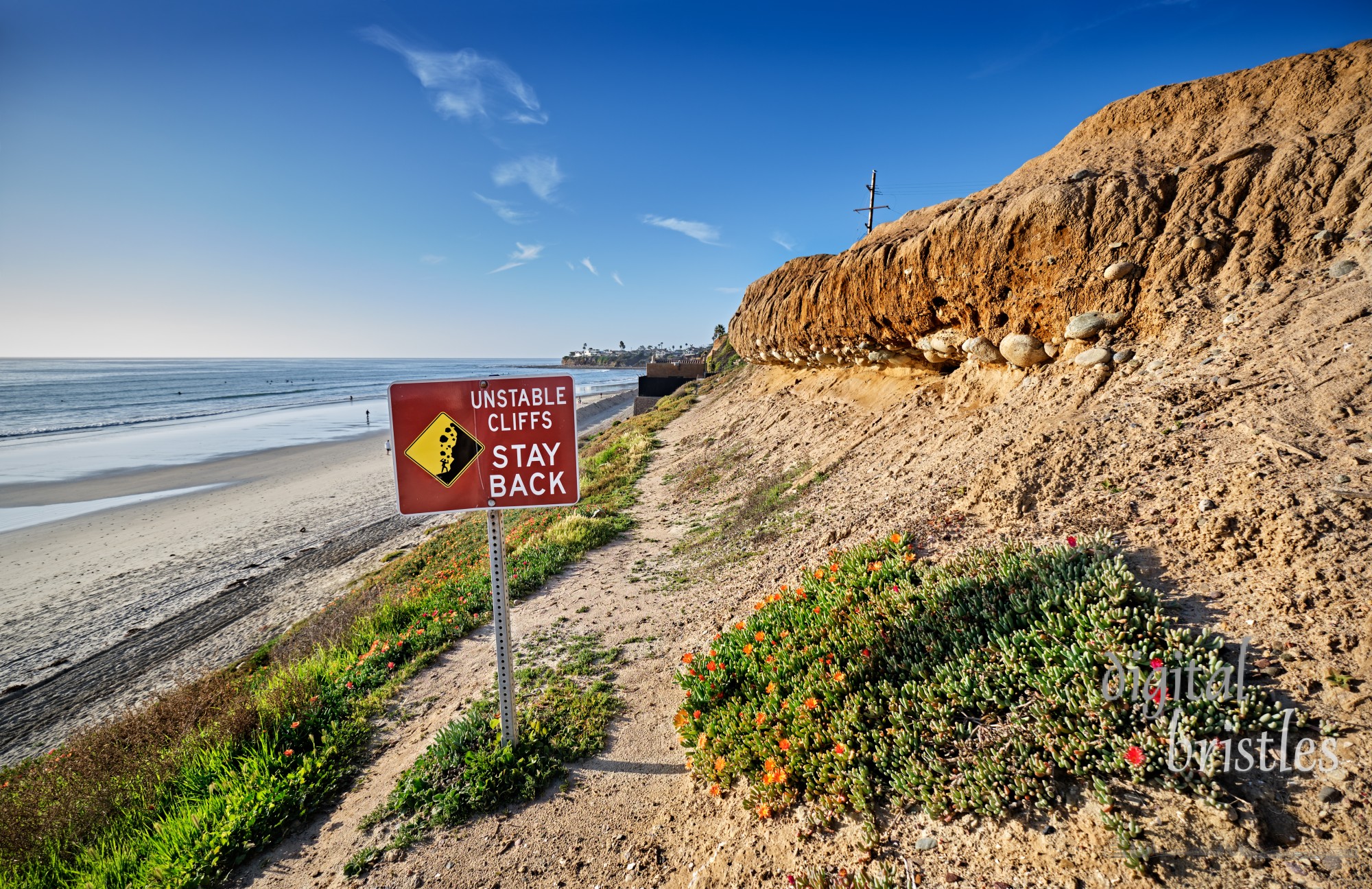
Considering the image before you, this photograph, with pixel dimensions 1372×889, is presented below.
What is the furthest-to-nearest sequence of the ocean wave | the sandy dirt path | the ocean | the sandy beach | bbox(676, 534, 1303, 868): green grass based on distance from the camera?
1. the ocean wave
2. the ocean
3. the sandy beach
4. the sandy dirt path
5. bbox(676, 534, 1303, 868): green grass

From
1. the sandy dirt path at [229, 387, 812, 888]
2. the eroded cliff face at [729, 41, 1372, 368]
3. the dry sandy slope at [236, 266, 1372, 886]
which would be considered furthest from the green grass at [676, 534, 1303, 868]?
the eroded cliff face at [729, 41, 1372, 368]

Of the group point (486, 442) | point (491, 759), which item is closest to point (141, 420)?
point (486, 442)

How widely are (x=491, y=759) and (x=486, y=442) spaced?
234cm

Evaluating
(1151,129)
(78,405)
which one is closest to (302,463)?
(1151,129)

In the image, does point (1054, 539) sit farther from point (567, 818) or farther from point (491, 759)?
point (491, 759)

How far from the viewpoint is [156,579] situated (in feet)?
41.9

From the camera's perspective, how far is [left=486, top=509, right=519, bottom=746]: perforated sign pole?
13.6 feet

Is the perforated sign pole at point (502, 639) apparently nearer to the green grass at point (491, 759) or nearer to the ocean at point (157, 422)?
the green grass at point (491, 759)

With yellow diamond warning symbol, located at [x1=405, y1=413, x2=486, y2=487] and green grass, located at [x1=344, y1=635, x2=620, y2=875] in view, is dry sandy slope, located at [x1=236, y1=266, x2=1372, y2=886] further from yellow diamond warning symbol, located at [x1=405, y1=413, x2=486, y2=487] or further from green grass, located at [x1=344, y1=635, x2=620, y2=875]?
yellow diamond warning symbol, located at [x1=405, y1=413, x2=486, y2=487]

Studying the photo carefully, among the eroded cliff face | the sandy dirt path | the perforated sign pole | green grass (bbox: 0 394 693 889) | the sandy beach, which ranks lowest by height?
the sandy beach

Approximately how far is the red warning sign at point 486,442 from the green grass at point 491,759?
1859mm

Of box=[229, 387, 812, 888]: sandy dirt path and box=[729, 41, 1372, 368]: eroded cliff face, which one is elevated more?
box=[729, 41, 1372, 368]: eroded cliff face

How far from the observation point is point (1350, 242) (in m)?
5.45

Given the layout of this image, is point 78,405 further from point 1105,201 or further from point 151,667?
point 1105,201
